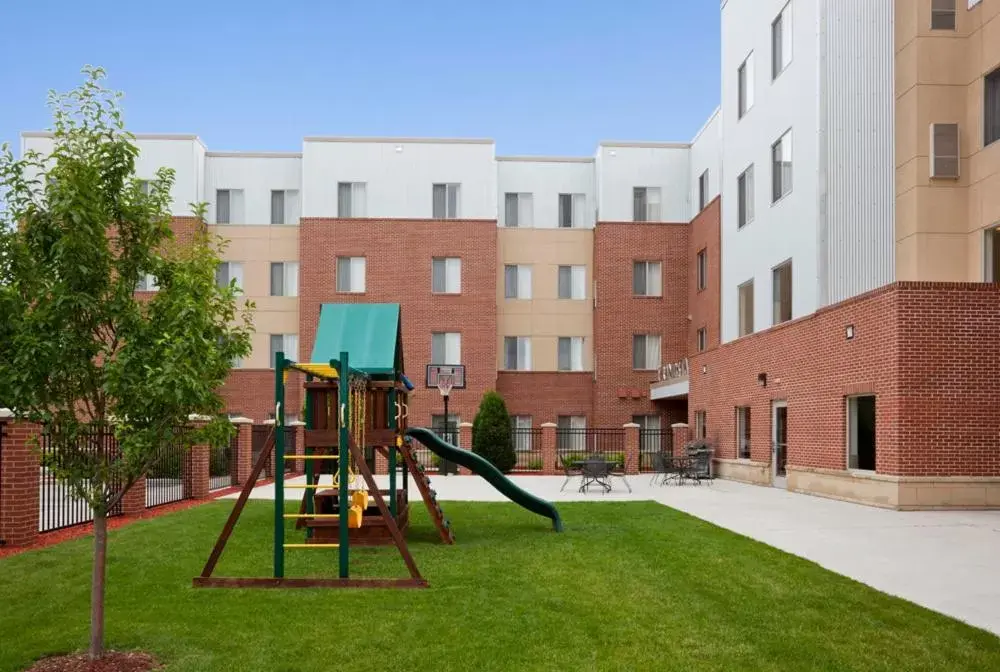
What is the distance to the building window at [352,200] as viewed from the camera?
131 feet

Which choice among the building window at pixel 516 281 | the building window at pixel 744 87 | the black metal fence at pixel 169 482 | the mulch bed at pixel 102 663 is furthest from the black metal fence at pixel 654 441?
the mulch bed at pixel 102 663

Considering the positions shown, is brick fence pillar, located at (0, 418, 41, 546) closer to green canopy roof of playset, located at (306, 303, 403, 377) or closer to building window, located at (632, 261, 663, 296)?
green canopy roof of playset, located at (306, 303, 403, 377)

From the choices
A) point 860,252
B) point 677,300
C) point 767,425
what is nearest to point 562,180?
point 677,300

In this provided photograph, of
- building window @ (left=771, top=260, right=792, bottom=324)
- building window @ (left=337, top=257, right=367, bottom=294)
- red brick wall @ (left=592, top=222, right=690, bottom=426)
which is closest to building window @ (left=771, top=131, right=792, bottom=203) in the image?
building window @ (left=771, top=260, right=792, bottom=324)

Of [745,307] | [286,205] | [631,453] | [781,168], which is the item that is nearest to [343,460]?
[781,168]

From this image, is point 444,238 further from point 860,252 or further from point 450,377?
point 860,252

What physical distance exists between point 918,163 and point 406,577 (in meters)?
14.4

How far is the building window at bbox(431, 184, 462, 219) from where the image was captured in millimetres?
40031

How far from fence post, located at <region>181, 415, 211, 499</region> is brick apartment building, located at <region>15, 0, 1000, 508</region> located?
1422 centimetres

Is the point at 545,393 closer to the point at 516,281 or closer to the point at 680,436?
the point at 516,281

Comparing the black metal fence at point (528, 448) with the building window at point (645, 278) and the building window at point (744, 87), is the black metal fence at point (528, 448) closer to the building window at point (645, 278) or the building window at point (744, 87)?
the building window at point (645, 278)

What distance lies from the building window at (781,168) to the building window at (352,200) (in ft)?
63.2

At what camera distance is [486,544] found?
1378 centimetres

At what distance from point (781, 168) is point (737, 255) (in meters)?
4.68
